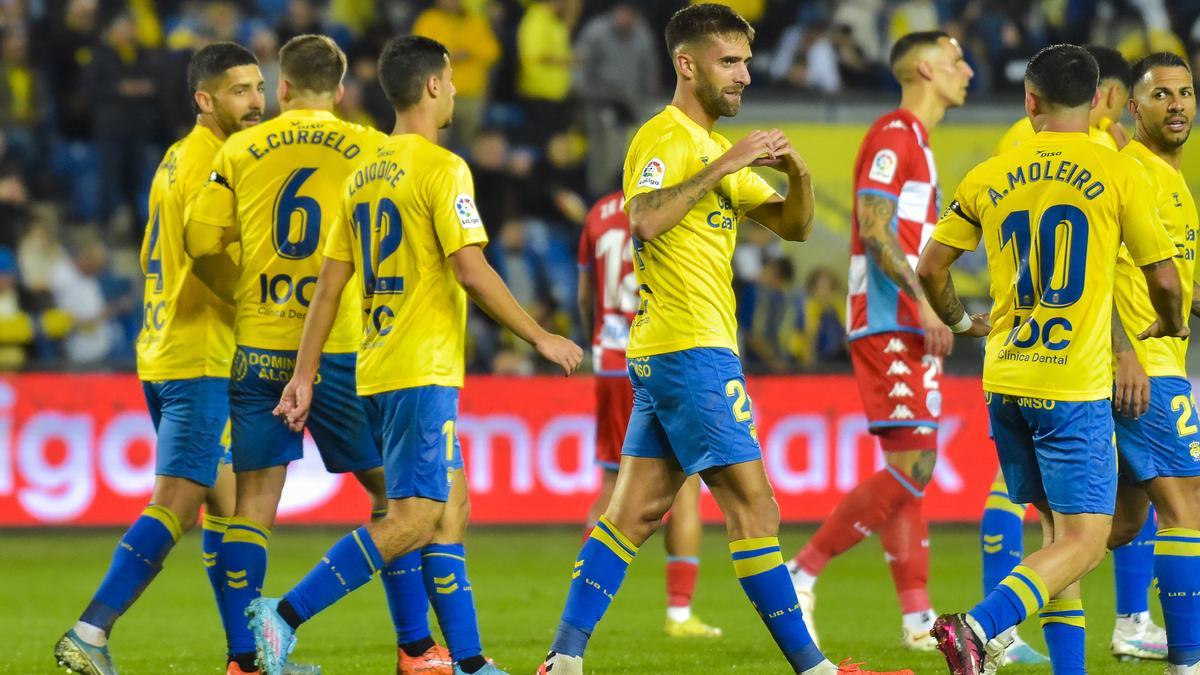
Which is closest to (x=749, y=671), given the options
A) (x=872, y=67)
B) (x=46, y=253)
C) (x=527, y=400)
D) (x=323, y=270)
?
(x=323, y=270)

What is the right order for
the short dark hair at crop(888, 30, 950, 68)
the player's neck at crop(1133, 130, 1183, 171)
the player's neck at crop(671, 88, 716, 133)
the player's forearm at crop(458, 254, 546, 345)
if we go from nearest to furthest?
the player's forearm at crop(458, 254, 546, 345)
the player's neck at crop(671, 88, 716, 133)
the player's neck at crop(1133, 130, 1183, 171)
the short dark hair at crop(888, 30, 950, 68)

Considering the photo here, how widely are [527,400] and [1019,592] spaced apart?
7599 millimetres

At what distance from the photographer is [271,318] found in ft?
22.3

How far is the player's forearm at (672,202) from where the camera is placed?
5.93 meters

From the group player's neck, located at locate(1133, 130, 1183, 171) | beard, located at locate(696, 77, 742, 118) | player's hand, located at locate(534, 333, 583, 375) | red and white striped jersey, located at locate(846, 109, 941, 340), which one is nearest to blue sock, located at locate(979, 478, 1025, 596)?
red and white striped jersey, located at locate(846, 109, 941, 340)

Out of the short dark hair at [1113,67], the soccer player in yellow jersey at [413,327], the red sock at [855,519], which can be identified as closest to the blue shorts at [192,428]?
the soccer player in yellow jersey at [413,327]

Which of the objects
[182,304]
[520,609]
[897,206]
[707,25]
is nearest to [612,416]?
[520,609]

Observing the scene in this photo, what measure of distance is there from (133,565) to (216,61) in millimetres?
2110

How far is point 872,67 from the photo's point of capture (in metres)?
17.2

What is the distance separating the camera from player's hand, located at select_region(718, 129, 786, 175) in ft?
19.2

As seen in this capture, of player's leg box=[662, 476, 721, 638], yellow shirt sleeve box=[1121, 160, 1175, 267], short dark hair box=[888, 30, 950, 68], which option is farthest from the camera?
player's leg box=[662, 476, 721, 638]

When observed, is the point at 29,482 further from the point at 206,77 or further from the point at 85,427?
the point at 206,77

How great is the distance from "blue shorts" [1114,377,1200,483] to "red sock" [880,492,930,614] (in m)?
1.68

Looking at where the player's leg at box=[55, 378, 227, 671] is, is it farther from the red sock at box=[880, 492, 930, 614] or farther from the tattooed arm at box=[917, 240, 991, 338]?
the red sock at box=[880, 492, 930, 614]
